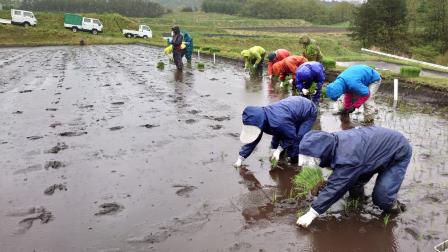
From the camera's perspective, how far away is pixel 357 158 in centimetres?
393

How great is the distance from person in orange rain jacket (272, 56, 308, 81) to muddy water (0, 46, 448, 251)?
1220mm

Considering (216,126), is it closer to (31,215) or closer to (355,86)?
(355,86)

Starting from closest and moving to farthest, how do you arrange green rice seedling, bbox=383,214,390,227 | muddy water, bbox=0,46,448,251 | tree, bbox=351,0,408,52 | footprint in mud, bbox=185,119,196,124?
muddy water, bbox=0,46,448,251 → green rice seedling, bbox=383,214,390,227 → footprint in mud, bbox=185,119,196,124 → tree, bbox=351,0,408,52

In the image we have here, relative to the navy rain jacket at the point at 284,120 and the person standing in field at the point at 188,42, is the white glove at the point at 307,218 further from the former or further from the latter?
the person standing in field at the point at 188,42

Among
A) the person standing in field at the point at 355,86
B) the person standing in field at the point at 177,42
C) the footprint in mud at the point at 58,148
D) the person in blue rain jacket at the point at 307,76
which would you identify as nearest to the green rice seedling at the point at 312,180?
the person standing in field at the point at 355,86

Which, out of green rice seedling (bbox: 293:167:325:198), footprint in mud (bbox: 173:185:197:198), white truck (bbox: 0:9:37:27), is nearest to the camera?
green rice seedling (bbox: 293:167:325:198)

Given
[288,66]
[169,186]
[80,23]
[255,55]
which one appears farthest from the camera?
[80,23]

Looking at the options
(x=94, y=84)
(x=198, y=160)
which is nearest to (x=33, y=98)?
(x=94, y=84)

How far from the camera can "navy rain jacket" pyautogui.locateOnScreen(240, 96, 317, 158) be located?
5.22 m

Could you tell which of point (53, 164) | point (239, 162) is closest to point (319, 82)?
point (239, 162)

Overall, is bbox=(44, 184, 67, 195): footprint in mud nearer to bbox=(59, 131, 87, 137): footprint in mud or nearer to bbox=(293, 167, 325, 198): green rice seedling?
bbox=(59, 131, 87, 137): footprint in mud

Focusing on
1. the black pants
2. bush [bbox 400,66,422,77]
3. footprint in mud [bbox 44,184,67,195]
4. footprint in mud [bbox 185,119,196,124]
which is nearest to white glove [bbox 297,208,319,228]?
footprint in mud [bbox 44,184,67,195]

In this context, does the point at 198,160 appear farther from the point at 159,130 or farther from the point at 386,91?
the point at 386,91

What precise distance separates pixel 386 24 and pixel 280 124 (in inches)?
1260
